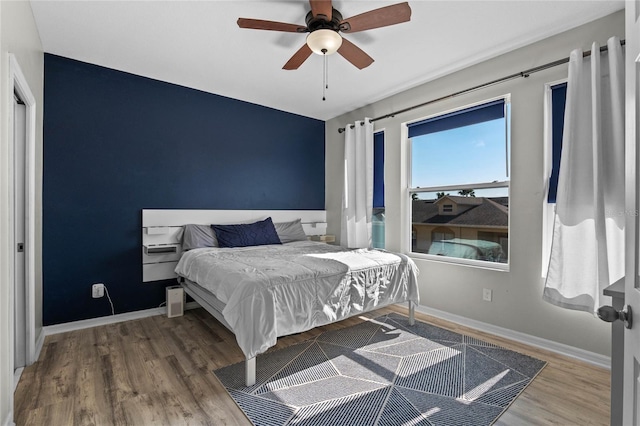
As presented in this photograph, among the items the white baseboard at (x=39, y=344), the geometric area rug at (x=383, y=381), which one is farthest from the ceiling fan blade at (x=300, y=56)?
the white baseboard at (x=39, y=344)

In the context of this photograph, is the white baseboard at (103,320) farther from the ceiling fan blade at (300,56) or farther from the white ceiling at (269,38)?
the ceiling fan blade at (300,56)

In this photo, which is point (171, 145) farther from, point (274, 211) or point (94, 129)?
point (274, 211)

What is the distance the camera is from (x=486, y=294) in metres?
3.00

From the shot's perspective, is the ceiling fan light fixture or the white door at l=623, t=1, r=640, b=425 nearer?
the white door at l=623, t=1, r=640, b=425

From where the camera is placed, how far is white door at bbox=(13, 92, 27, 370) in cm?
221

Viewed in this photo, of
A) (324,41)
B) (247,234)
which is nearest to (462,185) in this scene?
(324,41)

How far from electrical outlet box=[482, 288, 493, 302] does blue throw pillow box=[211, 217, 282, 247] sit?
7.64 ft

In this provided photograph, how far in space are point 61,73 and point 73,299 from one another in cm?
214

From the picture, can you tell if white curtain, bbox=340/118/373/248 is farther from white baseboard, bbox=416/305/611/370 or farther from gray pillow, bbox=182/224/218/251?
gray pillow, bbox=182/224/218/251

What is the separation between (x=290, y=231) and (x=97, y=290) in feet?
7.27

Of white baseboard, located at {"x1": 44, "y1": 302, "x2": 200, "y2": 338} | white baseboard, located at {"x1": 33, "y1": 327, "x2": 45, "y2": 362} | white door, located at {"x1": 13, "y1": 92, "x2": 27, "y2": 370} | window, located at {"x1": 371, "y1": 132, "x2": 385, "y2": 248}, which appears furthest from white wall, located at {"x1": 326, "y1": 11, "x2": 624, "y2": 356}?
white baseboard, located at {"x1": 33, "y1": 327, "x2": 45, "y2": 362}

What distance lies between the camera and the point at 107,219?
3.22m

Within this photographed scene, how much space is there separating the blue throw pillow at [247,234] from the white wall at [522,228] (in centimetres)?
182

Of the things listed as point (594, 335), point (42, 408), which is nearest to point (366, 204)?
point (594, 335)
